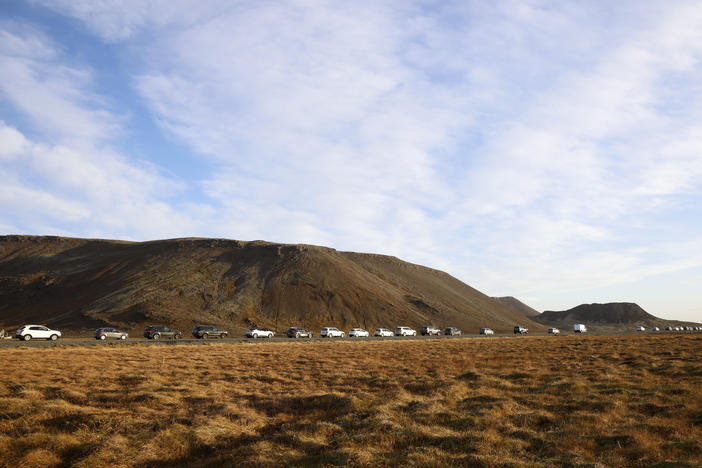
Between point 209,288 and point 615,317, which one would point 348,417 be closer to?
point 209,288

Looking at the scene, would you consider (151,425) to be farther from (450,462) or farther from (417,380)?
(417,380)

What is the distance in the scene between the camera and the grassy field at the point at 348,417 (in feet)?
30.4

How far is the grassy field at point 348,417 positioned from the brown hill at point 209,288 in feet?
204

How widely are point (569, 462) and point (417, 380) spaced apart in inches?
440

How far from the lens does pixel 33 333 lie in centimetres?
4412

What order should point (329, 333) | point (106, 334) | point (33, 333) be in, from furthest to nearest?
point (329, 333)
point (106, 334)
point (33, 333)

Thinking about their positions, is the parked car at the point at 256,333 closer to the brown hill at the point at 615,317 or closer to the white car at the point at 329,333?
the white car at the point at 329,333

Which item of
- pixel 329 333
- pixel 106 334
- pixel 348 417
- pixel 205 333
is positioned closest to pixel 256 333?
pixel 205 333

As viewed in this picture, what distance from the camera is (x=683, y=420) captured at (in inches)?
464

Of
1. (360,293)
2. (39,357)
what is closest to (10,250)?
(360,293)

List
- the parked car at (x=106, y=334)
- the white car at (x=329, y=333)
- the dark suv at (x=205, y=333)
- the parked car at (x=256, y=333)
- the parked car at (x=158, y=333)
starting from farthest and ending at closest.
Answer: the white car at (x=329, y=333) < the parked car at (x=256, y=333) < the dark suv at (x=205, y=333) < the parked car at (x=158, y=333) < the parked car at (x=106, y=334)

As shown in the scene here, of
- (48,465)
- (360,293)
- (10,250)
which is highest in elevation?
(10,250)

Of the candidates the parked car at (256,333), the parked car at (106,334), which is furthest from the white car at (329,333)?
the parked car at (106,334)

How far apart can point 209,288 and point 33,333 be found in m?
48.9
